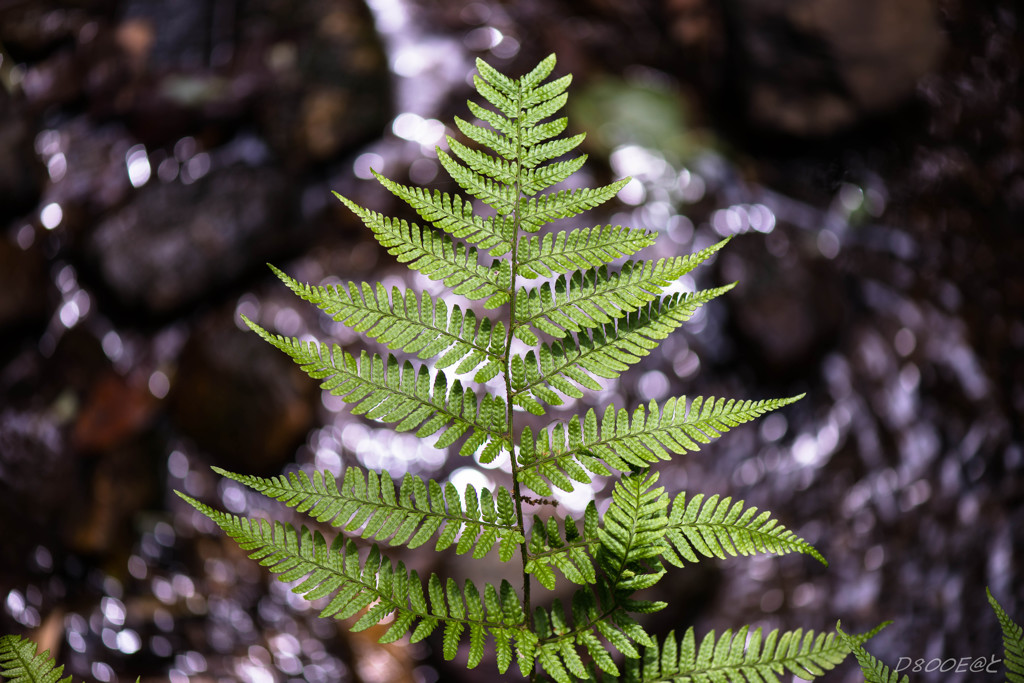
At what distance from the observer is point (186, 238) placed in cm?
543

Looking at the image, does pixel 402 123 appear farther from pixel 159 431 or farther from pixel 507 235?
pixel 507 235

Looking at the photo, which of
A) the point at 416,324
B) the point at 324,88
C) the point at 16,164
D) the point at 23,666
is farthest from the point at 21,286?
the point at 416,324

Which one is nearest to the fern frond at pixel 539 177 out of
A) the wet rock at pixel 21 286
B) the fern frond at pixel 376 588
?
the fern frond at pixel 376 588

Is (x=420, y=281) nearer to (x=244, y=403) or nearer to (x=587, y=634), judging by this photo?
(x=244, y=403)

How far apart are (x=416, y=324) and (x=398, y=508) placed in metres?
0.33

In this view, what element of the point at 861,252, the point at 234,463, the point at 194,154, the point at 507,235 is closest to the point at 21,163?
the point at 194,154

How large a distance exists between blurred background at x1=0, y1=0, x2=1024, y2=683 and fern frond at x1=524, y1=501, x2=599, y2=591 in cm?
289

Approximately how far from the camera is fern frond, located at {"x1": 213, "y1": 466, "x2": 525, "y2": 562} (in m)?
1.25

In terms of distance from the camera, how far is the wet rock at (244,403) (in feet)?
16.0

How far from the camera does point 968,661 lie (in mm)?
4137

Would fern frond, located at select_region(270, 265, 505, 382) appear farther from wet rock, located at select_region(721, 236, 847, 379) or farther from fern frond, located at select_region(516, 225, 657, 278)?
wet rock, located at select_region(721, 236, 847, 379)

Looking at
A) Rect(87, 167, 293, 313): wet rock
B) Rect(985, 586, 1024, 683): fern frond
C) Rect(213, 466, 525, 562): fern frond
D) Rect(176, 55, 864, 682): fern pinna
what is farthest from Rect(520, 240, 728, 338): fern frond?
Rect(87, 167, 293, 313): wet rock

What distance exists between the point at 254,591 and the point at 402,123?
384 cm

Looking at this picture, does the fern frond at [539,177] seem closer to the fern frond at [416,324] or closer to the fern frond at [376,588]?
the fern frond at [416,324]
